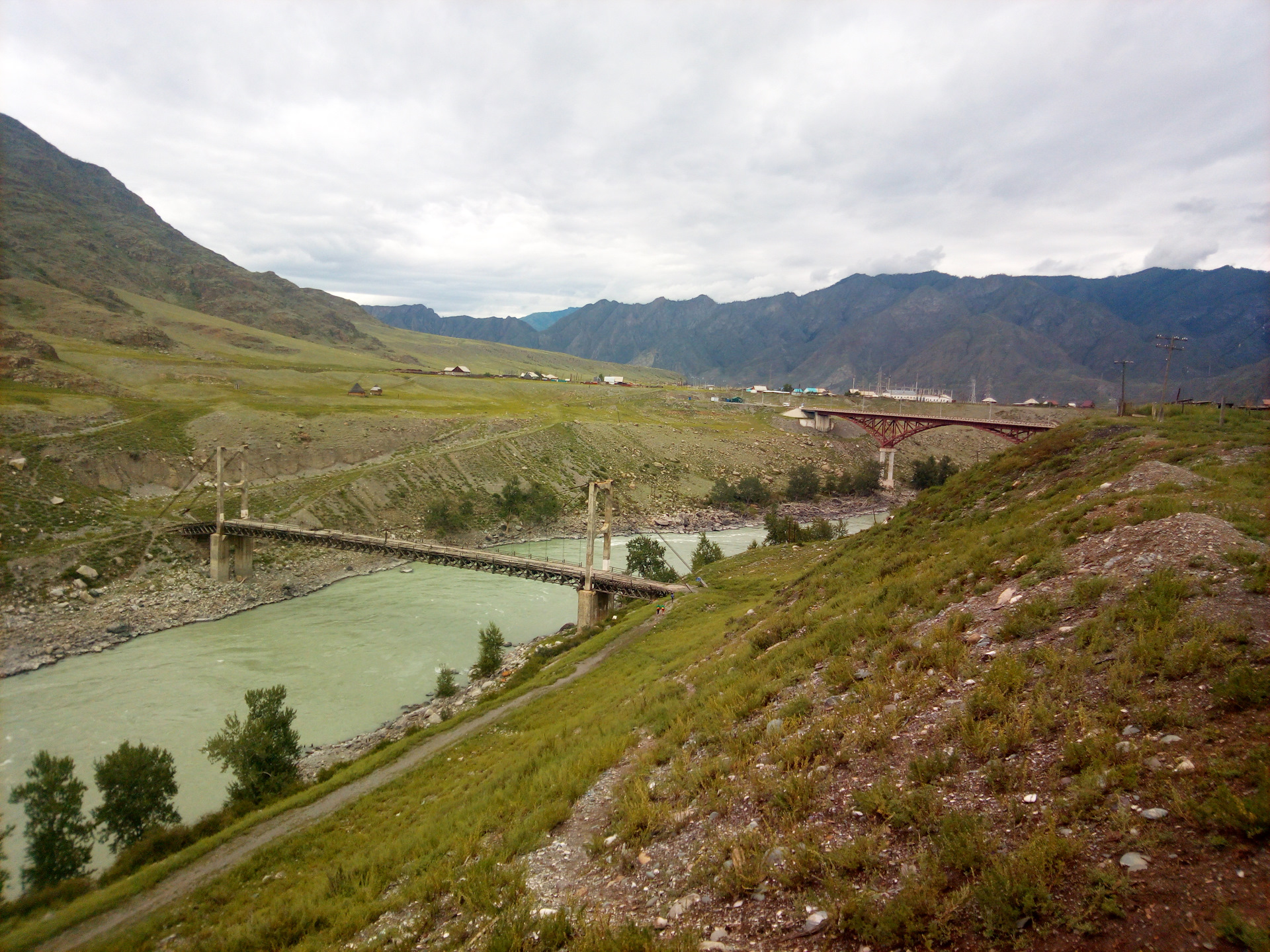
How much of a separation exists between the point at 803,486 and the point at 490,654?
51104mm

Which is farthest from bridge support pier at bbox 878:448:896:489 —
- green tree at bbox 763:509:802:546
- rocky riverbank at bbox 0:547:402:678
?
rocky riverbank at bbox 0:547:402:678

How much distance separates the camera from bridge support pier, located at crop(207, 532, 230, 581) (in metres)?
37.0

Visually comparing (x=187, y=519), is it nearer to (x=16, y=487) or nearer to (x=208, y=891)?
(x=16, y=487)

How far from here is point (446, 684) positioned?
22.8 meters

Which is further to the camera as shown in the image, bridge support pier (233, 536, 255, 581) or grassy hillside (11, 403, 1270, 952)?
bridge support pier (233, 536, 255, 581)

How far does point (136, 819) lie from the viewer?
14.7 meters

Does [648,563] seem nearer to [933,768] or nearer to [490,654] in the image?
[490,654]

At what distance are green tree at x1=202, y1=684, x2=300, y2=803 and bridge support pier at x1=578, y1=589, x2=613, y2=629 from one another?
1362cm

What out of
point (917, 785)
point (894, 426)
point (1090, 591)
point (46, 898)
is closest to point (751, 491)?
point (894, 426)

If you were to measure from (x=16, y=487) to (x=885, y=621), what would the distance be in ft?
163

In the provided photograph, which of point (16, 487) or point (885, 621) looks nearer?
point (885, 621)

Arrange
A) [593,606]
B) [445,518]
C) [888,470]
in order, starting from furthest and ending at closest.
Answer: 1. [888,470]
2. [445,518]
3. [593,606]

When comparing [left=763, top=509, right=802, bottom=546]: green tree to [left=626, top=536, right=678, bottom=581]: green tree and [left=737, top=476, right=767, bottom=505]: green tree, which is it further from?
[left=737, top=476, right=767, bottom=505]: green tree

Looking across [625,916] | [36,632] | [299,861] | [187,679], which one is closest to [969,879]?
[625,916]
